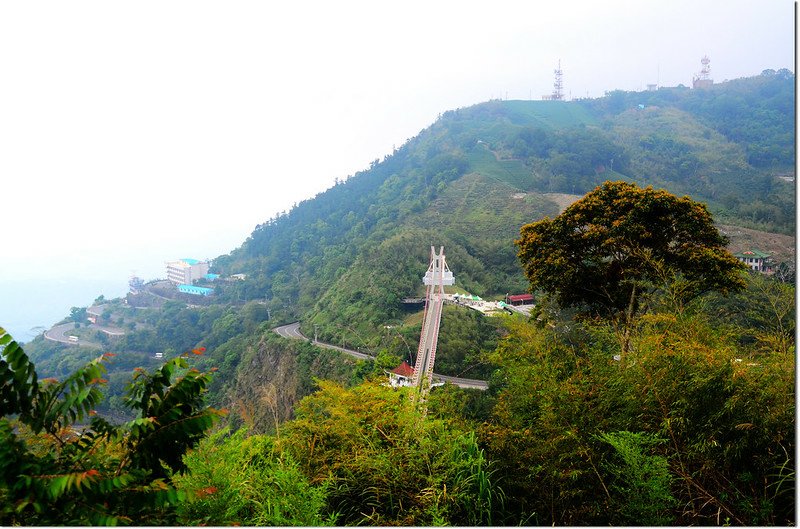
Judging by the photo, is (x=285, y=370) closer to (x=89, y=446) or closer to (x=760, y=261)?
(x=760, y=261)

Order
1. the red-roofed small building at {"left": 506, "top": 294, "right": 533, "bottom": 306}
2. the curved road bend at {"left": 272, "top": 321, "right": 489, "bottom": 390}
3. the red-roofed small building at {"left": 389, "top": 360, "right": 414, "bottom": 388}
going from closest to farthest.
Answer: the red-roofed small building at {"left": 389, "top": 360, "right": 414, "bottom": 388} → the curved road bend at {"left": 272, "top": 321, "right": 489, "bottom": 390} → the red-roofed small building at {"left": 506, "top": 294, "right": 533, "bottom": 306}

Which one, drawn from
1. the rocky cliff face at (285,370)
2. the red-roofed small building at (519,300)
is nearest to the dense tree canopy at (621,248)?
the rocky cliff face at (285,370)

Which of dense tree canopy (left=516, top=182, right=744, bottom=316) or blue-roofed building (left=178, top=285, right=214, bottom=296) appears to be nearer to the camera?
dense tree canopy (left=516, top=182, right=744, bottom=316)

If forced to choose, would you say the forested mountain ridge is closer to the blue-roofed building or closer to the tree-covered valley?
the blue-roofed building

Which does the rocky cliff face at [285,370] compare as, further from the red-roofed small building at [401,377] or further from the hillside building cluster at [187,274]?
the hillside building cluster at [187,274]

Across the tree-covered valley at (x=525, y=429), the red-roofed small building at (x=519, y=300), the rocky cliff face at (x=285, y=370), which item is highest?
the tree-covered valley at (x=525, y=429)

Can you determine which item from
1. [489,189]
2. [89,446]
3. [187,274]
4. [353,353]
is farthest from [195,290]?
[89,446]

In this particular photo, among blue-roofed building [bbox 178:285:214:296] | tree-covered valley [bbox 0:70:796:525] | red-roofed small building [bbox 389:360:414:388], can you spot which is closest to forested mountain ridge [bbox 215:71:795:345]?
blue-roofed building [bbox 178:285:214:296]
